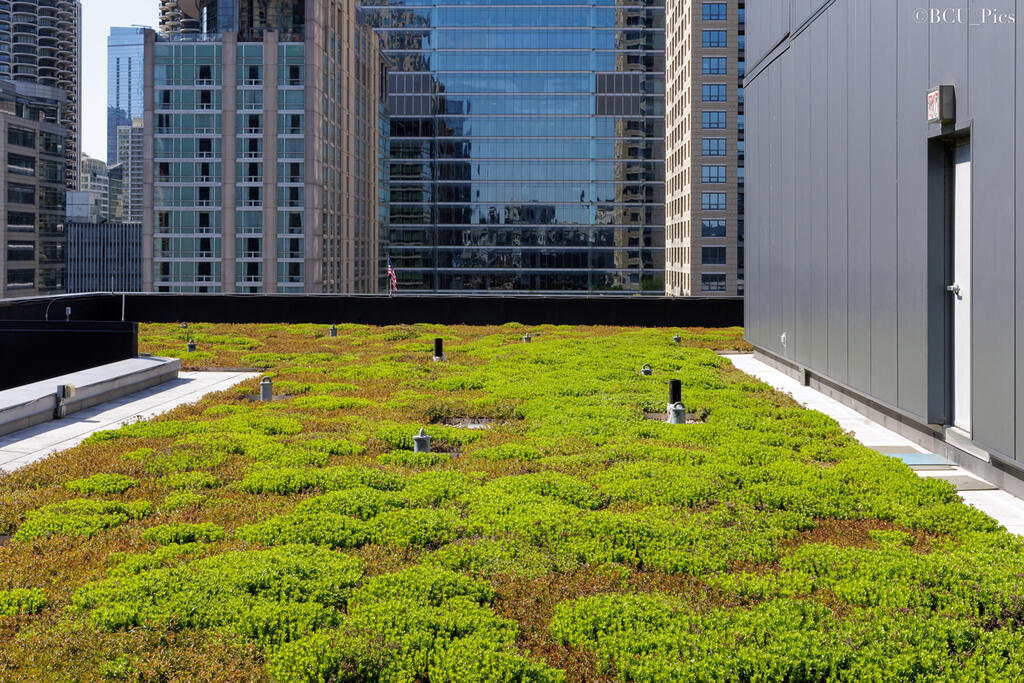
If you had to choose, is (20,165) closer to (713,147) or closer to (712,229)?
(713,147)

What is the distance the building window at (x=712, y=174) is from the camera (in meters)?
135

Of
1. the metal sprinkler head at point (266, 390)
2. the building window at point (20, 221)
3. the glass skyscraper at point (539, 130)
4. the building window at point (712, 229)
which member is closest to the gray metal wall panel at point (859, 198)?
the metal sprinkler head at point (266, 390)

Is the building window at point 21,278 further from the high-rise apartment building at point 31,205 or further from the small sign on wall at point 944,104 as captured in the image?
the small sign on wall at point 944,104

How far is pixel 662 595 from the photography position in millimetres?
8562

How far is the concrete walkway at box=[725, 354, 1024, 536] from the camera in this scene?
12.0 metres

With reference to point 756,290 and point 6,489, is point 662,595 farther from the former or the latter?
point 756,290

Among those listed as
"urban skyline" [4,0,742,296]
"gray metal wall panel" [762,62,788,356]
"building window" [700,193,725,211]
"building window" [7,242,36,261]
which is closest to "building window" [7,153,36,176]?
"building window" [7,242,36,261]

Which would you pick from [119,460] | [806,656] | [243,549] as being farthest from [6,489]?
[806,656]

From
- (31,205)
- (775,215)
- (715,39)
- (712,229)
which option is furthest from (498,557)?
(31,205)

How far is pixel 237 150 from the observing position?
106 metres

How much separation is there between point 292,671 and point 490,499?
4.92 meters

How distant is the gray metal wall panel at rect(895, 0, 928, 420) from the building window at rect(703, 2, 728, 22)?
125 meters

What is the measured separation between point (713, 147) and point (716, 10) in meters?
19.3

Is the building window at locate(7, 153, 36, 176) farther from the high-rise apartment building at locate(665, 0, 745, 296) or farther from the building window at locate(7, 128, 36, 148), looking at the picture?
the high-rise apartment building at locate(665, 0, 745, 296)
